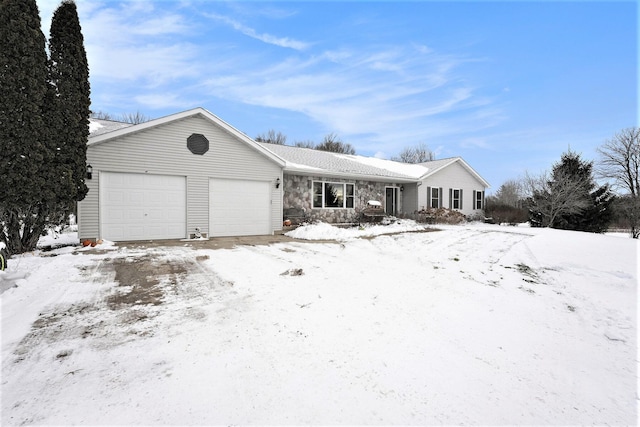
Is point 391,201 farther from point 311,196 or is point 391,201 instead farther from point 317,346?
point 317,346

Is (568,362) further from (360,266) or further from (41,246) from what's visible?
(41,246)

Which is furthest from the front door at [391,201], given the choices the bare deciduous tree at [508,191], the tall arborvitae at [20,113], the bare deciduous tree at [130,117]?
the bare deciduous tree at [508,191]

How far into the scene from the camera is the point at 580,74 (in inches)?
466

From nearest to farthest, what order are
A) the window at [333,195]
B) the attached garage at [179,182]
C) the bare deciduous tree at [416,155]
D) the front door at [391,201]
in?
the attached garage at [179,182]
the window at [333,195]
the front door at [391,201]
the bare deciduous tree at [416,155]

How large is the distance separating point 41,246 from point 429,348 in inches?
389

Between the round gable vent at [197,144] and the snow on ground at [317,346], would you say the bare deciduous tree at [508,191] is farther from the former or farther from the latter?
the round gable vent at [197,144]

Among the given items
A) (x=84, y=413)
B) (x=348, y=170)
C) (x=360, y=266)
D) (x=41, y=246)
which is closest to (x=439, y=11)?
(x=348, y=170)

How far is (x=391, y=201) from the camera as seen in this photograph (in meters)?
16.8

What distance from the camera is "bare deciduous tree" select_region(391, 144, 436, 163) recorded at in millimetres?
39438

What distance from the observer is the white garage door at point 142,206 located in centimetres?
868

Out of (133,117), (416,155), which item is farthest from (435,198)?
(133,117)

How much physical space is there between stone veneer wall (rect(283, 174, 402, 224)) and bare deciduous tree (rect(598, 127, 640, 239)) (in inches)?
828

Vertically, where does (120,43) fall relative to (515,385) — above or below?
above

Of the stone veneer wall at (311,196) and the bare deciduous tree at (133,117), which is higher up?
the bare deciduous tree at (133,117)
